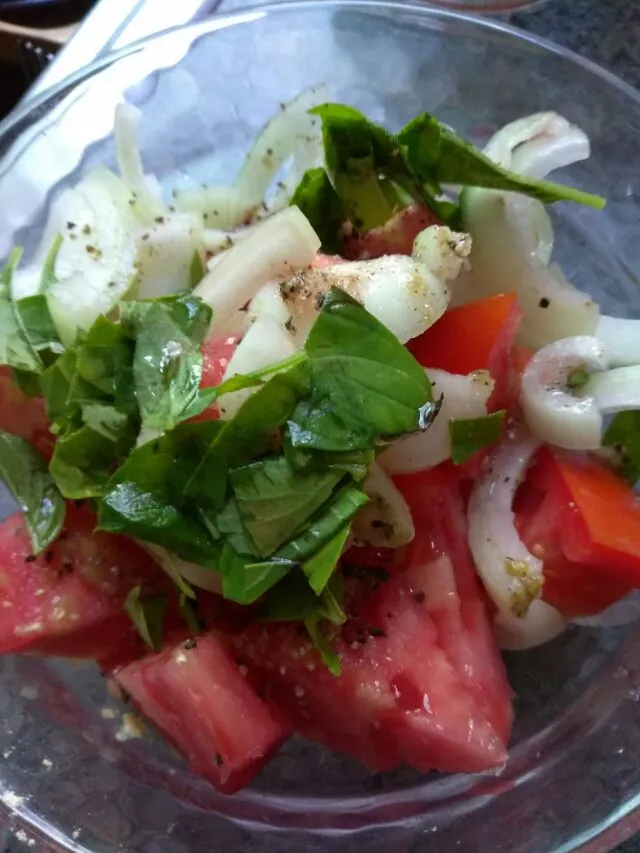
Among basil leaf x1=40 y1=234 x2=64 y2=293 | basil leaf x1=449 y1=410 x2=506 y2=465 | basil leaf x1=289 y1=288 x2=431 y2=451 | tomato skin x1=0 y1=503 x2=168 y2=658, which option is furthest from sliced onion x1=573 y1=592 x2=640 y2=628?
basil leaf x1=40 y1=234 x2=64 y2=293

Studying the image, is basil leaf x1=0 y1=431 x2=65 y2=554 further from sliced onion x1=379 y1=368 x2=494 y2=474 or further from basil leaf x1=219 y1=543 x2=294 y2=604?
sliced onion x1=379 y1=368 x2=494 y2=474

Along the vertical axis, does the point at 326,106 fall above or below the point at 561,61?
above

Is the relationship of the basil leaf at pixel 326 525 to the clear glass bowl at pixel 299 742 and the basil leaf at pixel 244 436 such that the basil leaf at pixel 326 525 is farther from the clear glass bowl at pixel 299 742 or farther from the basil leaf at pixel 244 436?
the clear glass bowl at pixel 299 742

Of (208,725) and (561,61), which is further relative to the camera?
(561,61)

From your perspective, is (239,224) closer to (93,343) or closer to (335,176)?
(335,176)

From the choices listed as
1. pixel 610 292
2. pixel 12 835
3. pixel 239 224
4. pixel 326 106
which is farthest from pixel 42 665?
pixel 610 292

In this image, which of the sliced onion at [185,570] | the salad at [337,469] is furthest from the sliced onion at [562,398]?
the sliced onion at [185,570]
